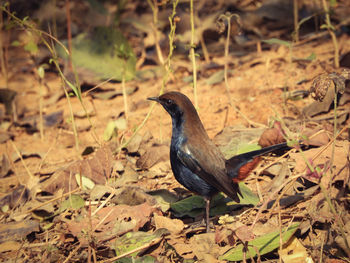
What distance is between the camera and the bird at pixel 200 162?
373cm

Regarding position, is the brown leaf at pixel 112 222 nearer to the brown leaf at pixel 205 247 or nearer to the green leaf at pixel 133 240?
the green leaf at pixel 133 240

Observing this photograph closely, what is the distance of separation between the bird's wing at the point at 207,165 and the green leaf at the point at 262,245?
1.92 ft

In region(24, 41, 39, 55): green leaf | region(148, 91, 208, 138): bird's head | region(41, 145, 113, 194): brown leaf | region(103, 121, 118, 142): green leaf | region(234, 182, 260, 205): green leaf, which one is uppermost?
region(24, 41, 39, 55): green leaf

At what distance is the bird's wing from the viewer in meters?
3.71

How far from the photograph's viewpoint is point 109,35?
706 centimetres

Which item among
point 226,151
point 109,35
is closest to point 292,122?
point 226,151

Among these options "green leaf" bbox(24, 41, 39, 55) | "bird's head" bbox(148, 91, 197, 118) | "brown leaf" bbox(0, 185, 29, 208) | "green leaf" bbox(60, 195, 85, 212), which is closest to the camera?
"bird's head" bbox(148, 91, 197, 118)

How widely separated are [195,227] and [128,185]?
0.87 meters

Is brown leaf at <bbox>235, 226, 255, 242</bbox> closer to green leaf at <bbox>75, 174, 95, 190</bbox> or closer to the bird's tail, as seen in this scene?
the bird's tail

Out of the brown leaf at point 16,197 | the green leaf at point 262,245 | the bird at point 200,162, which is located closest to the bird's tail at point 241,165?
the bird at point 200,162

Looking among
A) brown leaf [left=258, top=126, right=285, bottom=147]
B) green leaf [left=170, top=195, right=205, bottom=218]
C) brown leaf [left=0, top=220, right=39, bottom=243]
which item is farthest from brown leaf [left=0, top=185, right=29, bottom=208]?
brown leaf [left=258, top=126, right=285, bottom=147]

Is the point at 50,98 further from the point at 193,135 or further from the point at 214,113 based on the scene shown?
the point at 193,135

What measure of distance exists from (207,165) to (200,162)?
0.21 feet

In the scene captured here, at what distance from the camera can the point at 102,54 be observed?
695 centimetres
